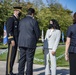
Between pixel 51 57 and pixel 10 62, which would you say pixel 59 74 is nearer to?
pixel 51 57

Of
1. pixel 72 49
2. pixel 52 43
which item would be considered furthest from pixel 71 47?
pixel 52 43

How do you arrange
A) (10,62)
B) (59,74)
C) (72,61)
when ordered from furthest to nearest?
(59,74)
(10,62)
(72,61)

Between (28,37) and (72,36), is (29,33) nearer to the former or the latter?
(28,37)

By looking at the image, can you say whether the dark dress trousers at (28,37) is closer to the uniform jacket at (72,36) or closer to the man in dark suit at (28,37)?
the man in dark suit at (28,37)

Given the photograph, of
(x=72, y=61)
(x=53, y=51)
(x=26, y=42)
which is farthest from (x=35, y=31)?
(x=72, y=61)

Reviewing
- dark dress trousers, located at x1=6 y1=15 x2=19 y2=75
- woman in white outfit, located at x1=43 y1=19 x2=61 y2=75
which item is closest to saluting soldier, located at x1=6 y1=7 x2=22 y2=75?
dark dress trousers, located at x1=6 y1=15 x2=19 y2=75

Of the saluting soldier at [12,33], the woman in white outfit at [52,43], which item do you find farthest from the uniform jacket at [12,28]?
the woman in white outfit at [52,43]

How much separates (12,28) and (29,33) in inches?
24.3

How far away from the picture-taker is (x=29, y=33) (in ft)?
25.2

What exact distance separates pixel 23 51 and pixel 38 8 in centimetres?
4992

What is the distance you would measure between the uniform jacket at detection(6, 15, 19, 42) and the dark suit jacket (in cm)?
36

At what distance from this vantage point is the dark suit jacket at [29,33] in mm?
7660

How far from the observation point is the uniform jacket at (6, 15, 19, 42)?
802 centimetres

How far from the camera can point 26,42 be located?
302 inches
